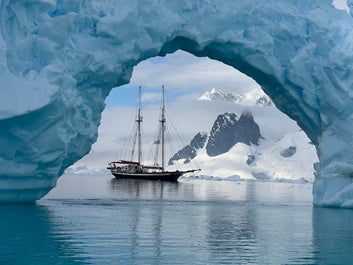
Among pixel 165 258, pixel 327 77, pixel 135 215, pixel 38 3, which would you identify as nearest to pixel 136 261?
pixel 165 258

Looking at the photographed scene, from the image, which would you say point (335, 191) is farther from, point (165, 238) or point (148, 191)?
point (148, 191)

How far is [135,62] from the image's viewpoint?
61.5 feet

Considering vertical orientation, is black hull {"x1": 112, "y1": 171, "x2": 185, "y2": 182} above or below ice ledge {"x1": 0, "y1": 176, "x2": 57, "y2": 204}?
above

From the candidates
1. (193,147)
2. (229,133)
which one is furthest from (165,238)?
(193,147)

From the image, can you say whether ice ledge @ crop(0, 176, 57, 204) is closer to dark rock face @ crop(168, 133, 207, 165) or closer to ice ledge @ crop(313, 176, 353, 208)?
ice ledge @ crop(313, 176, 353, 208)

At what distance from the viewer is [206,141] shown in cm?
15962

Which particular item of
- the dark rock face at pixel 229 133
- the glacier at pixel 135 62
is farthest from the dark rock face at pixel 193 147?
the glacier at pixel 135 62

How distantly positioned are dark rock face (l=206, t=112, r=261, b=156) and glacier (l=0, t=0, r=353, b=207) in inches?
4916

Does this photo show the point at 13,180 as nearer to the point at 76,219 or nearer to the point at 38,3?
the point at 76,219

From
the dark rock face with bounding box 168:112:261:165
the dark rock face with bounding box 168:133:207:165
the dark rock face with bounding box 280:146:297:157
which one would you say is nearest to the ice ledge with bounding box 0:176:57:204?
the dark rock face with bounding box 280:146:297:157

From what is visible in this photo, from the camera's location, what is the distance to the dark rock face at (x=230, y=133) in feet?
482

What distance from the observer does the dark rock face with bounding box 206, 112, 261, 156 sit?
147000 mm

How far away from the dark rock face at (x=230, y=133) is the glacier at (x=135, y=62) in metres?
125

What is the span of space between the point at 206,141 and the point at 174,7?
14115 centimetres
